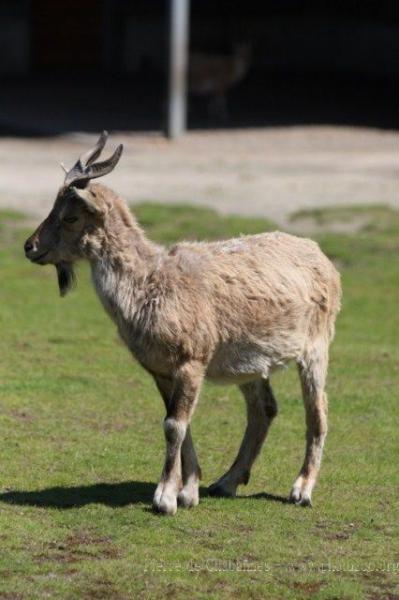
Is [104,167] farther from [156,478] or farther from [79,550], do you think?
[79,550]

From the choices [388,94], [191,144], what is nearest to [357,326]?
[191,144]

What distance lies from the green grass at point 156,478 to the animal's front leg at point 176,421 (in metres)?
0.16

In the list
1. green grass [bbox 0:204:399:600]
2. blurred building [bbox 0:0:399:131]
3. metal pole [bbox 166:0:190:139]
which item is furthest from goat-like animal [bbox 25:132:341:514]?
blurred building [bbox 0:0:399:131]

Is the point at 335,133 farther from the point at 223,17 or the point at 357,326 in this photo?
the point at 357,326

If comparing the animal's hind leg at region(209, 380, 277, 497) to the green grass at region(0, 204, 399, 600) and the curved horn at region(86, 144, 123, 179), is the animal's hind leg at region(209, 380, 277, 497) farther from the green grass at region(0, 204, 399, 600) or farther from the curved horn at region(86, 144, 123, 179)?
the curved horn at region(86, 144, 123, 179)

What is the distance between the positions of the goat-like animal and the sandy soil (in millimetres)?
9819

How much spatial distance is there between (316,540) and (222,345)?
4.22 ft

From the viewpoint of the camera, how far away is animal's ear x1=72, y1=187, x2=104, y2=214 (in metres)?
8.14

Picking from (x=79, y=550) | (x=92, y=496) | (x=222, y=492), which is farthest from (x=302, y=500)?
(x=79, y=550)

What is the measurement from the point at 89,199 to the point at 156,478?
1905mm

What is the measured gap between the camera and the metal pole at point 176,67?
990 inches

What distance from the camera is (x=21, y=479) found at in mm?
8742

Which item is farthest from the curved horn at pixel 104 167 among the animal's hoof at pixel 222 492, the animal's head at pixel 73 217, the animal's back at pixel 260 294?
the animal's hoof at pixel 222 492

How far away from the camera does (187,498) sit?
27.1 feet
